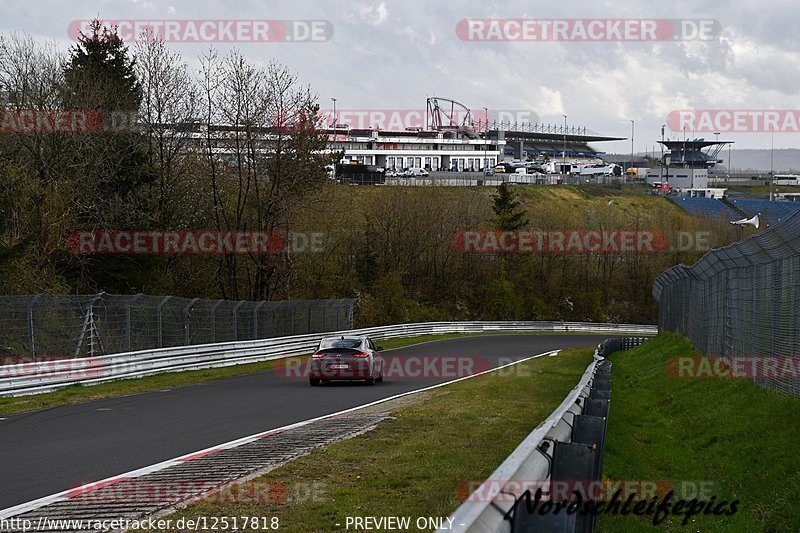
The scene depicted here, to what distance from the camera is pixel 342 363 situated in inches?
1009

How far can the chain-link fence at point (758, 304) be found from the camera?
1249 centimetres

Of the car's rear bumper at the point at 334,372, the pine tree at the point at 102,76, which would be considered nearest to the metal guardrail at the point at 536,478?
the car's rear bumper at the point at 334,372

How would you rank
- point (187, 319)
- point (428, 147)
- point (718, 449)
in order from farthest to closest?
point (428, 147), point (187, 319), point (718, 449)

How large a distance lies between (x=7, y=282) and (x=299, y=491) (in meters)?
27.4

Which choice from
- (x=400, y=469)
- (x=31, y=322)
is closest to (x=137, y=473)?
(x=400, y=469)

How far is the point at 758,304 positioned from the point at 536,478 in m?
11.7

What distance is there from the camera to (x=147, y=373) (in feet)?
94.6

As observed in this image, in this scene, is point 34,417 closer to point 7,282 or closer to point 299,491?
point 299,491

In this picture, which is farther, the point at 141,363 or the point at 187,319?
the point at 187,319

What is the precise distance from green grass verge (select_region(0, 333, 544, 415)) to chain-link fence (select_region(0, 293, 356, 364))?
3.98 feet

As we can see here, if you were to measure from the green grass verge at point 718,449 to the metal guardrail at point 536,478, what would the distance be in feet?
4.52

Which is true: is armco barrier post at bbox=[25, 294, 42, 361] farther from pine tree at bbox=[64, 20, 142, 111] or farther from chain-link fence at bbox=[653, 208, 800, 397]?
pine tree at bbox=[64, 20, 142, 111]

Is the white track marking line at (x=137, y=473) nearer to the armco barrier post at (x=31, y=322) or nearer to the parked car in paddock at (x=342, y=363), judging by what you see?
the parked car in paddock at (x=342, y=363)

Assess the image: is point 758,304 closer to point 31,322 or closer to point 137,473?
point 137,473
